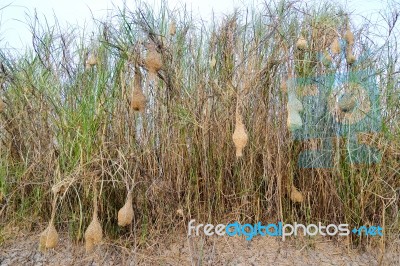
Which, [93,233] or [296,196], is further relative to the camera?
[296,196]

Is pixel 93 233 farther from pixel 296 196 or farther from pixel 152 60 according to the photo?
pixel 296 196

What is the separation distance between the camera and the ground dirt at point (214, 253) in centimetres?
141

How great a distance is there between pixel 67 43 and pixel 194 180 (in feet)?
3.32

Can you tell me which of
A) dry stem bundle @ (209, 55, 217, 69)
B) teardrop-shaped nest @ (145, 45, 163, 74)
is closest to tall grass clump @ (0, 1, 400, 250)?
dry stem bundle @ (209, 55, 217, 69)

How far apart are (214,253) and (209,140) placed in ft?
1.46

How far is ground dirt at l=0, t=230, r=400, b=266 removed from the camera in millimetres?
1412

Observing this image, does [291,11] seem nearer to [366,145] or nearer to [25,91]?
[366,145]

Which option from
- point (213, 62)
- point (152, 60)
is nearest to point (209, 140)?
point (213, 62)

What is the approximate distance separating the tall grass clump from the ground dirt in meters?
0.07

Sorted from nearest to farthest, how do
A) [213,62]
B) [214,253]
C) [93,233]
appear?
1. [93,233]
2. [214,253]
3. [213,62]

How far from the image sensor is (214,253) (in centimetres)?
144

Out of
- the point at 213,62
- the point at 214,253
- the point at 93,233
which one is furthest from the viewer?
the point at 213,62

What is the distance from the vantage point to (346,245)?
151 cm

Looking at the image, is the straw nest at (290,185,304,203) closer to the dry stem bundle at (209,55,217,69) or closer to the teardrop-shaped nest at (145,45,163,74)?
the dry stem bundle at (209,55,217,69)
